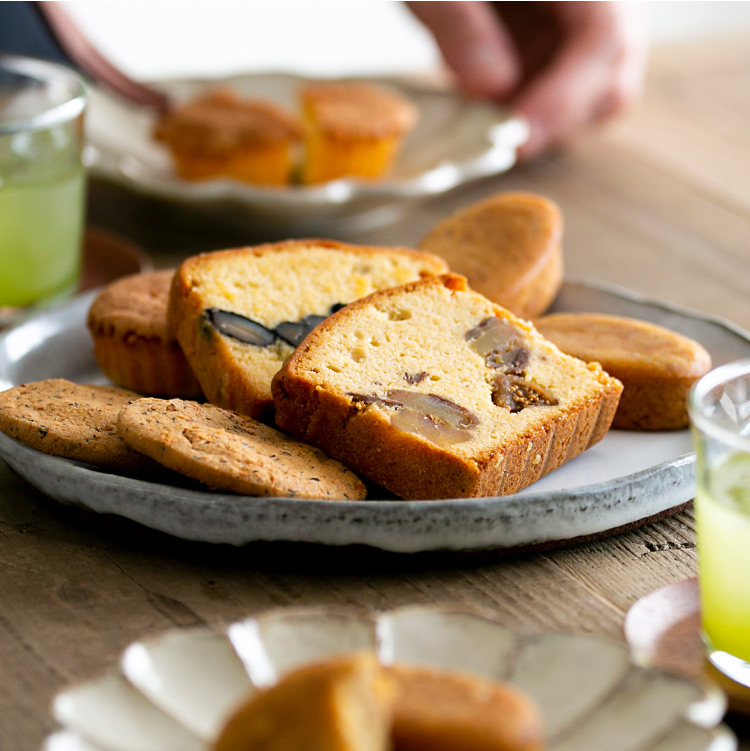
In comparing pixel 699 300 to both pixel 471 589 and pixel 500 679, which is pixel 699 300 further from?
pixel 500 679

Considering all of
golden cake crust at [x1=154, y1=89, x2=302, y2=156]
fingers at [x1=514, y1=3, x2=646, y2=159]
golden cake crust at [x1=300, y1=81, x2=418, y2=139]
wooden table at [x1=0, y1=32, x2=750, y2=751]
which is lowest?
wooden table at [x1=0, y1=32, x2=750, y2=751]

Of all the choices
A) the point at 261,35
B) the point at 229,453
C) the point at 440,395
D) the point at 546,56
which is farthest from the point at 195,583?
the point at 261,35

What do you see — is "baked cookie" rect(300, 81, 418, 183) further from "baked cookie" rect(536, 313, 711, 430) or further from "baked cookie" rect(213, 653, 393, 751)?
"baked cookie" rect(213, 653, 393, 751)

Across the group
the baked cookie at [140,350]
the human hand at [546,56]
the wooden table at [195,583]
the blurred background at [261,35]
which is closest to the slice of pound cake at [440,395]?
the wooden table at [195,583]

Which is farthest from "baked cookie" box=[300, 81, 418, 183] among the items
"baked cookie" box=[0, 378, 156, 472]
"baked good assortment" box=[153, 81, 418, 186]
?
"baked cookie" box=[0, 378, 156, 472]

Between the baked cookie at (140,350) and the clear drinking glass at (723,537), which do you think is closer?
the clear drinking glass at (723,537)

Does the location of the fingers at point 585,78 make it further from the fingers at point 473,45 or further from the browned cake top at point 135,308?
the browned cake top at point 135,308
